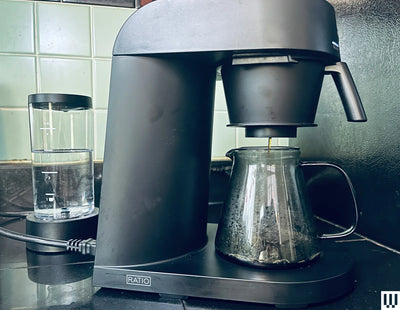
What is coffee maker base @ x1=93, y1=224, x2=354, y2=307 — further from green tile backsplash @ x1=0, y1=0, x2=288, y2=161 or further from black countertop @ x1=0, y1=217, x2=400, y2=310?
green tile backsplash @ x1=0, y1=0, x2=288, y2=161

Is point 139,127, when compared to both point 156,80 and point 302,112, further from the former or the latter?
point 302,112

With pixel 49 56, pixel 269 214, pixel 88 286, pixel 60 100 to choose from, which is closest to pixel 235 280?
pixel 269 214

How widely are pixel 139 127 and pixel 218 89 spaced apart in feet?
1.77

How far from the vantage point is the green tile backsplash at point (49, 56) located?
806mm

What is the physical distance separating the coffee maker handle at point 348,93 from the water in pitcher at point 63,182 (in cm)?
50

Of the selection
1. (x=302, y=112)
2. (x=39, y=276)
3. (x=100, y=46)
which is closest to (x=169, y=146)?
(x=302, y=112)

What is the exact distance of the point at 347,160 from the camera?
68 cm

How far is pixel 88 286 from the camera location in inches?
18.0

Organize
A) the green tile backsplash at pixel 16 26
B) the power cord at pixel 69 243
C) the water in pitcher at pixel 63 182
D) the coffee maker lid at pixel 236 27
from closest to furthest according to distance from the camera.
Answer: the coffee maker lid at pixel 236 27, the power cord at pixel 69 243, the water in pitcher at pixel 63 182, the green tile backsplash at pixel 16 26

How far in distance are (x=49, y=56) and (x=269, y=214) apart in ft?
2.18
